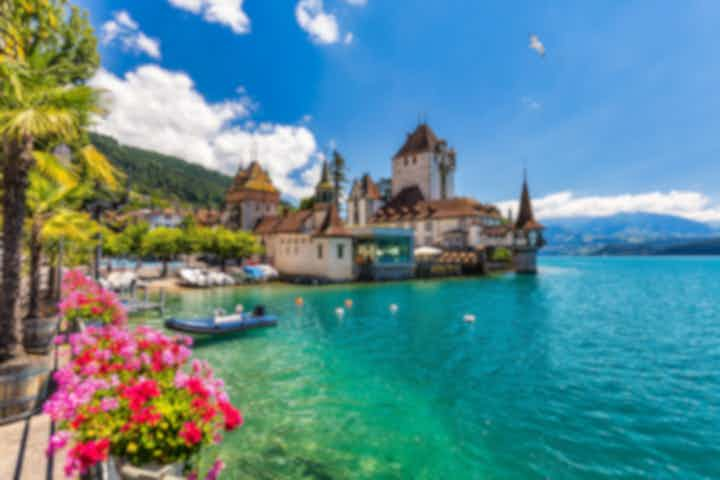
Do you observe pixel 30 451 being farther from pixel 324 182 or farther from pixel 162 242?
pixel 324 182

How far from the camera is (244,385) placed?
10875 millimetres

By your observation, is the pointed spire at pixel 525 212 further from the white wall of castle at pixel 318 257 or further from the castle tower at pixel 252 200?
the castle tower at pixel 252 200

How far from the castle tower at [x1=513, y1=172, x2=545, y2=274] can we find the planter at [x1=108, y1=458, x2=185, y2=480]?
62.1 metres

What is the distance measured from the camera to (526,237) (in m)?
59.7

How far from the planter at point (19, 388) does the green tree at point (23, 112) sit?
3.52 ft

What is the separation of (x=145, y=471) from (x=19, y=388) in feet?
14.0

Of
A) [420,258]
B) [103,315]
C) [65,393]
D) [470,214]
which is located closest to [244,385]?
A: [103,315]

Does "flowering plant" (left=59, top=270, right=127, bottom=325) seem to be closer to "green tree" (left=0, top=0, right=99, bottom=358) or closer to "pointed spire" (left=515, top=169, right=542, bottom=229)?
"green tree" (left=0, top=0, right=99, bottom=358)

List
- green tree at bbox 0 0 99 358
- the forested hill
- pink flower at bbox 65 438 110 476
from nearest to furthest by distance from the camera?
pink flower at bbox 65 438 110 476 → green tree at bbox 0 0 99 358 → the forested hill

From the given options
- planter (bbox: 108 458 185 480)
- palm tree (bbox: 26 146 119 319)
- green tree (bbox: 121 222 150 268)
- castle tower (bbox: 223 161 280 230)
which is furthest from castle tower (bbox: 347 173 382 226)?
planter (bbox: 108 458 185 480)

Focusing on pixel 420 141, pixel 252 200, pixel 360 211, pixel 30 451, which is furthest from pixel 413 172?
pixel 30 451

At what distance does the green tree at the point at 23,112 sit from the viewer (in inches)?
196

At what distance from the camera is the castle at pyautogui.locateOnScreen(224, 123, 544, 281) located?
4375cm

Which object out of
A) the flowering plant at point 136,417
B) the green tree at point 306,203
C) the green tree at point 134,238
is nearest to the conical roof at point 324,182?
the green tree at point 134,238
